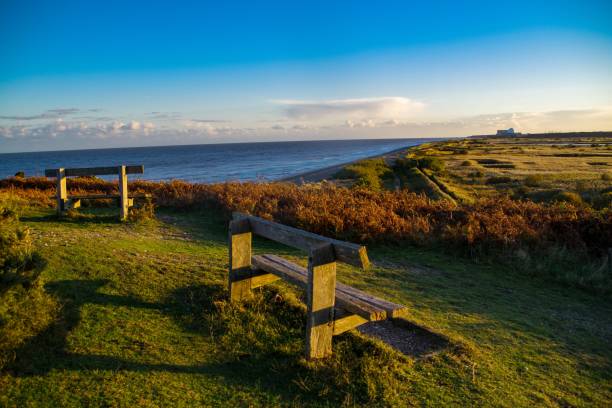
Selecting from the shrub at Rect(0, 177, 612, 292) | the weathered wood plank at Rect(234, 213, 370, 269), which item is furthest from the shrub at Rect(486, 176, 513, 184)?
the weathered wood plank at Rect(234, 213, 370, 269)

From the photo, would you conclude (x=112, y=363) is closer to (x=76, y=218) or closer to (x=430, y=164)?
(x=76, y=218)

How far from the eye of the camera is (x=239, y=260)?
5.25m

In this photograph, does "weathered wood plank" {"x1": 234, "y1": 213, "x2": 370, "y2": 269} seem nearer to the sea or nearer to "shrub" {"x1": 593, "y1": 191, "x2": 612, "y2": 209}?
the sea

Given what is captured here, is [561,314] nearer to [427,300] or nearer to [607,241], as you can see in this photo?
[427,300]

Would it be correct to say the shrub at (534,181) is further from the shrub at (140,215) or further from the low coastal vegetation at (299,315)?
the shrub at (140,215)

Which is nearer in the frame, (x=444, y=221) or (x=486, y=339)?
(x=486, y=339)

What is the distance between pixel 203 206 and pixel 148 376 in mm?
9496

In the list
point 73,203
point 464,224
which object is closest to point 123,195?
point 73,203

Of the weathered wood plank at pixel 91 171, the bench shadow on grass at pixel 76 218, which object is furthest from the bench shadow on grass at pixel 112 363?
the weathered wood plank at pixel 91 171

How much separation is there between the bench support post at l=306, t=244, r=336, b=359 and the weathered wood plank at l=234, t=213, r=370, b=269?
98 millimetres

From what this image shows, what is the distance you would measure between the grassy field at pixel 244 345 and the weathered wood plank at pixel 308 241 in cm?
106

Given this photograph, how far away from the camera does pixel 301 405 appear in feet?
11.6

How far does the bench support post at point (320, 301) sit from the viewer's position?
3881 millimetres

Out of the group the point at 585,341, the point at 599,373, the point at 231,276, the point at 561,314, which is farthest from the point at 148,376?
the point at 561,314
